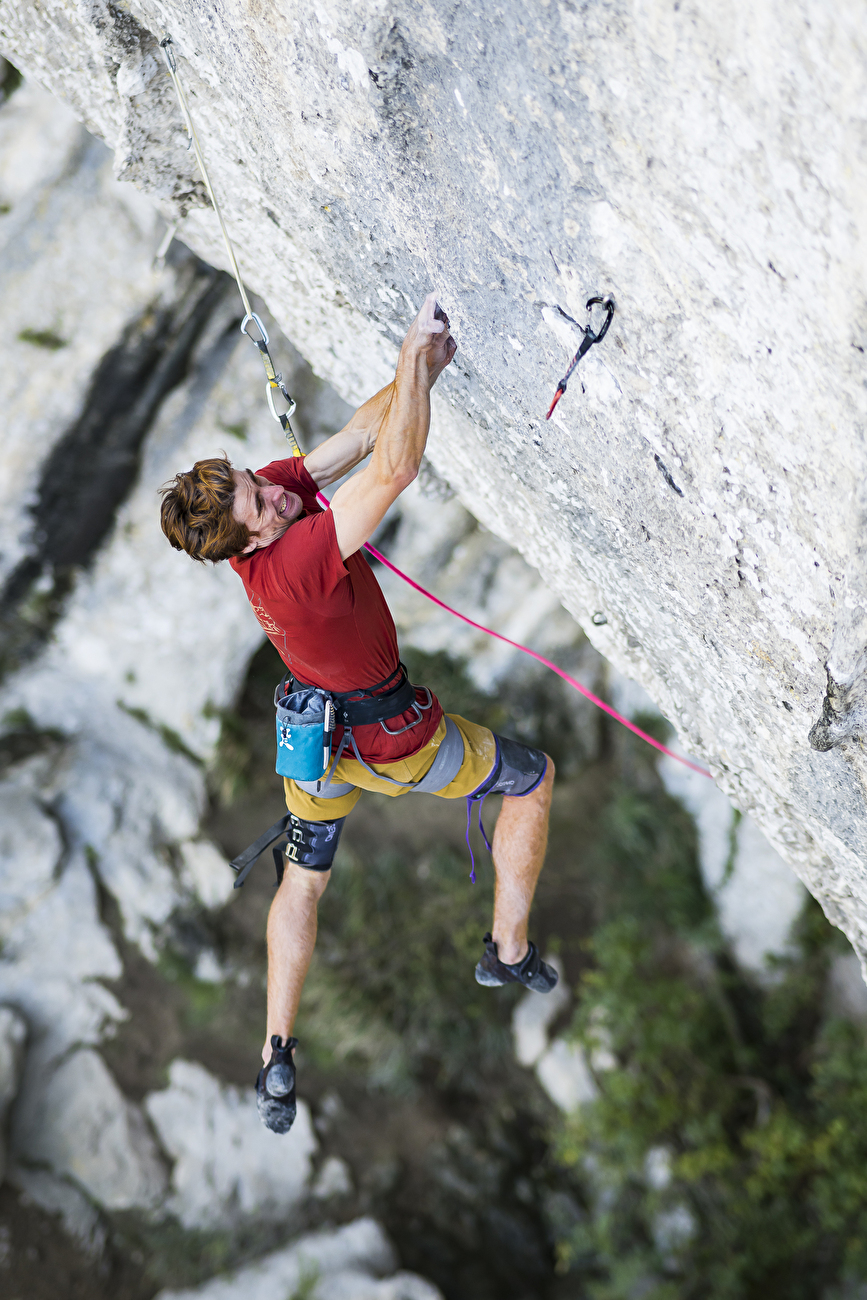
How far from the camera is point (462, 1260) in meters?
6.44

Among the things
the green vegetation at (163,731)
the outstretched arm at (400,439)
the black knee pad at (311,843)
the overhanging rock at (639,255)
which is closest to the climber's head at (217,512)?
the outstretched arm at (400,439)

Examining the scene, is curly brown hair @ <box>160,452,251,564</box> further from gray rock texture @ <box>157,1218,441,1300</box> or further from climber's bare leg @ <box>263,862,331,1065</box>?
gray rock texture @ <box>157,1218,441,1300</box>

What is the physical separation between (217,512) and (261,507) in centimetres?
16

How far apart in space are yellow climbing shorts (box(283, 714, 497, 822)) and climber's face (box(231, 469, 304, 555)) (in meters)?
0.97

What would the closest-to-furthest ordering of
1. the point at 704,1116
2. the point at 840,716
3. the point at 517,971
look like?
the point at 840,716, the point at 517,971, the point at 704,1116

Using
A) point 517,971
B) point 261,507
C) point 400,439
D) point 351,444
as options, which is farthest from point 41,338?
point 517,971

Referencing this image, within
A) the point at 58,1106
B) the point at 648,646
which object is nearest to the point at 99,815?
the point at 58,1106

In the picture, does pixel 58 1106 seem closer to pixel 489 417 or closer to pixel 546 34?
pixel 489 417

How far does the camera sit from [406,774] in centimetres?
318

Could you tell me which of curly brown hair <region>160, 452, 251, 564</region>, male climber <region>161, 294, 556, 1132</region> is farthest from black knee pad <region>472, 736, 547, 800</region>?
curly brown hair <region>160, 452, 251, 564</region>

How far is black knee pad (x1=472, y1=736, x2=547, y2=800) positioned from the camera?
3297mm

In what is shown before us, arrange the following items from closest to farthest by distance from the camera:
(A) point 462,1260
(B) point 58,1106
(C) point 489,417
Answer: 1. (C) point 489,417
2. (B) point 58,1106
3. (A) point 462,1260

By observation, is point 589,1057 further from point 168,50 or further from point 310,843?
point 168,50

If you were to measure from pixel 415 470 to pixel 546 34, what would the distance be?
3.24 ft
